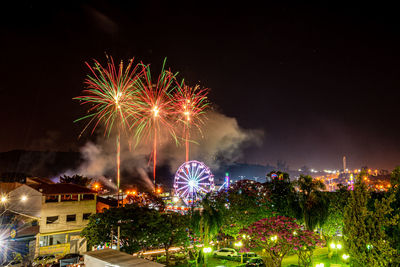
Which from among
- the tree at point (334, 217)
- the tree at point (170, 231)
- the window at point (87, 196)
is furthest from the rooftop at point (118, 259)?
the window at point (87, 196)

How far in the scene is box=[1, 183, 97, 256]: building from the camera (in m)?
27.2

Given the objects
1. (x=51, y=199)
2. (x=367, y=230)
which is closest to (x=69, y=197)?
(x=51, y=199)

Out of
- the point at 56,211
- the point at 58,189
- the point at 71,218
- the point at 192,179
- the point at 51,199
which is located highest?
the point at 192,179

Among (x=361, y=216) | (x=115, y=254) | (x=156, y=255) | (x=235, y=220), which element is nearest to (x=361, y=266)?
(x=361, y=216)

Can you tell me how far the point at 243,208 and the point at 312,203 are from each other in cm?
586

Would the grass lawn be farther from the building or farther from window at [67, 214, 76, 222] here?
window at [67, 214, 76, 222]

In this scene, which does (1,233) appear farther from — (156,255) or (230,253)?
(230,253)

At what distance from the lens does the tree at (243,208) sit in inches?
892

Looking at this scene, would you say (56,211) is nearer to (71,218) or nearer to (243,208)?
(71,218)

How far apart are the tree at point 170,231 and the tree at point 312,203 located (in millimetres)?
9170

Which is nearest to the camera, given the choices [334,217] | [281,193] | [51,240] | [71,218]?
[334,217]

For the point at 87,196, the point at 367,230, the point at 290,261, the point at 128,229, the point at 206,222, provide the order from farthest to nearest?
the point at 87,196 < the point at 290,261 < the point at 128,229 < the point at 206,222 < the point at 367,230

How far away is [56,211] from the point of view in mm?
29047

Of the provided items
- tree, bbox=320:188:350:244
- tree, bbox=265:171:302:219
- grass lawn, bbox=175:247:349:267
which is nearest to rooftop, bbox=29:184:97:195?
grass lawn, bbox=175:247:349:267
